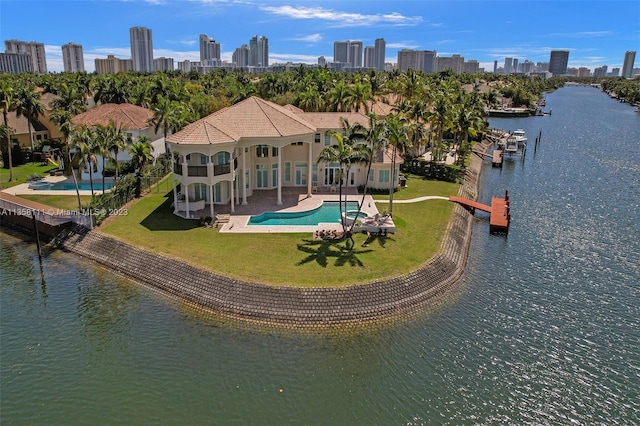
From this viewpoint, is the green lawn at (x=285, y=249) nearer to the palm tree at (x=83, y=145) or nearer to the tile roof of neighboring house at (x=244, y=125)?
the palm tree at (x=83, y=145)

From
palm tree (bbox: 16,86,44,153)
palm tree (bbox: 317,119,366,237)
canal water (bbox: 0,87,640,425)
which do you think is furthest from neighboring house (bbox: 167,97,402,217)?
palm tree (bbox: 16,86,44,153)

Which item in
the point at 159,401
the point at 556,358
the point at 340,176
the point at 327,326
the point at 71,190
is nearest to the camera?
the point at 159,401

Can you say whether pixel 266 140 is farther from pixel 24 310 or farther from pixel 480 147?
pixel 480 147

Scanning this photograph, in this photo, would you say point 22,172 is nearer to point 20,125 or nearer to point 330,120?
point 20,125

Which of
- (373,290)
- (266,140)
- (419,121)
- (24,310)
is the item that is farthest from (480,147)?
(24,310)

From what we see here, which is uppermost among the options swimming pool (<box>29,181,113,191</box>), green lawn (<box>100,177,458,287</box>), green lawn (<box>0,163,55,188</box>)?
green lawn (<box>0,163,55,188</box>)

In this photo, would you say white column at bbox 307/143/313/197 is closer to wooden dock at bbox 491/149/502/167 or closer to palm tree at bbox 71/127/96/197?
palm tree at bbox 71/127/96/197
